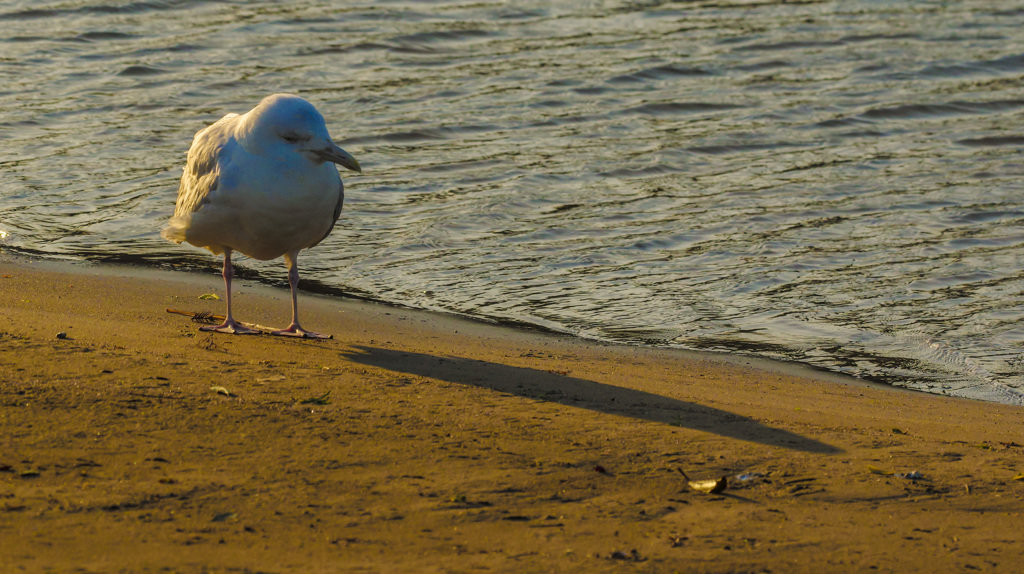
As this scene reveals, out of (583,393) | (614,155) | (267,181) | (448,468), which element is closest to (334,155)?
(267,181)

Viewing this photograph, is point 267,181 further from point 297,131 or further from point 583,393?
point 583,393

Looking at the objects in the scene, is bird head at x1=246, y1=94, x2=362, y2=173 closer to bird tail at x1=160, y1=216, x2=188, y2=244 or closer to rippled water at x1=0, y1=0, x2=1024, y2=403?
bird tail at x1=160, y1=216, x2=188, y2=244

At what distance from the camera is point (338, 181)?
6.22 metres

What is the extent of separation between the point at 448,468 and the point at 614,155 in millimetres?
7379

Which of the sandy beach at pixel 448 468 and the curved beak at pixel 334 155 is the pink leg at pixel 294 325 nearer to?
the sandy beach at pixel 448 468

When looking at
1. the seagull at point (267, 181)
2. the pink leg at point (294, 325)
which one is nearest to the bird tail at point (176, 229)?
the seagull at point (267, 181)

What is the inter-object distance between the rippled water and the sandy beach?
1901mm

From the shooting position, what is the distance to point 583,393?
5273 mm

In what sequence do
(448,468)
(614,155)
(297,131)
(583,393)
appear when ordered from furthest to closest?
(614,155)
(297,131)
(583,393)
(448,468)

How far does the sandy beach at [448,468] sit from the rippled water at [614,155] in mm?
1901

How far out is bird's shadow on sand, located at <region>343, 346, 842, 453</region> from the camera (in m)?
4.80

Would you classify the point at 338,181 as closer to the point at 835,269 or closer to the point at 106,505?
the point at 106,505

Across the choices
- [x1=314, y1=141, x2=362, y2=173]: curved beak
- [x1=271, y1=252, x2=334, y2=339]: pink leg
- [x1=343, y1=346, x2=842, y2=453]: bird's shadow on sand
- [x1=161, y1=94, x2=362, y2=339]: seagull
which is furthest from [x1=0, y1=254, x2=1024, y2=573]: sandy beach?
[x1=314, y1=141, x2=362, y2=173]: curved beak

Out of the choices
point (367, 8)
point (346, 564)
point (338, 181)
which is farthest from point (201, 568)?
point (367, 8)
